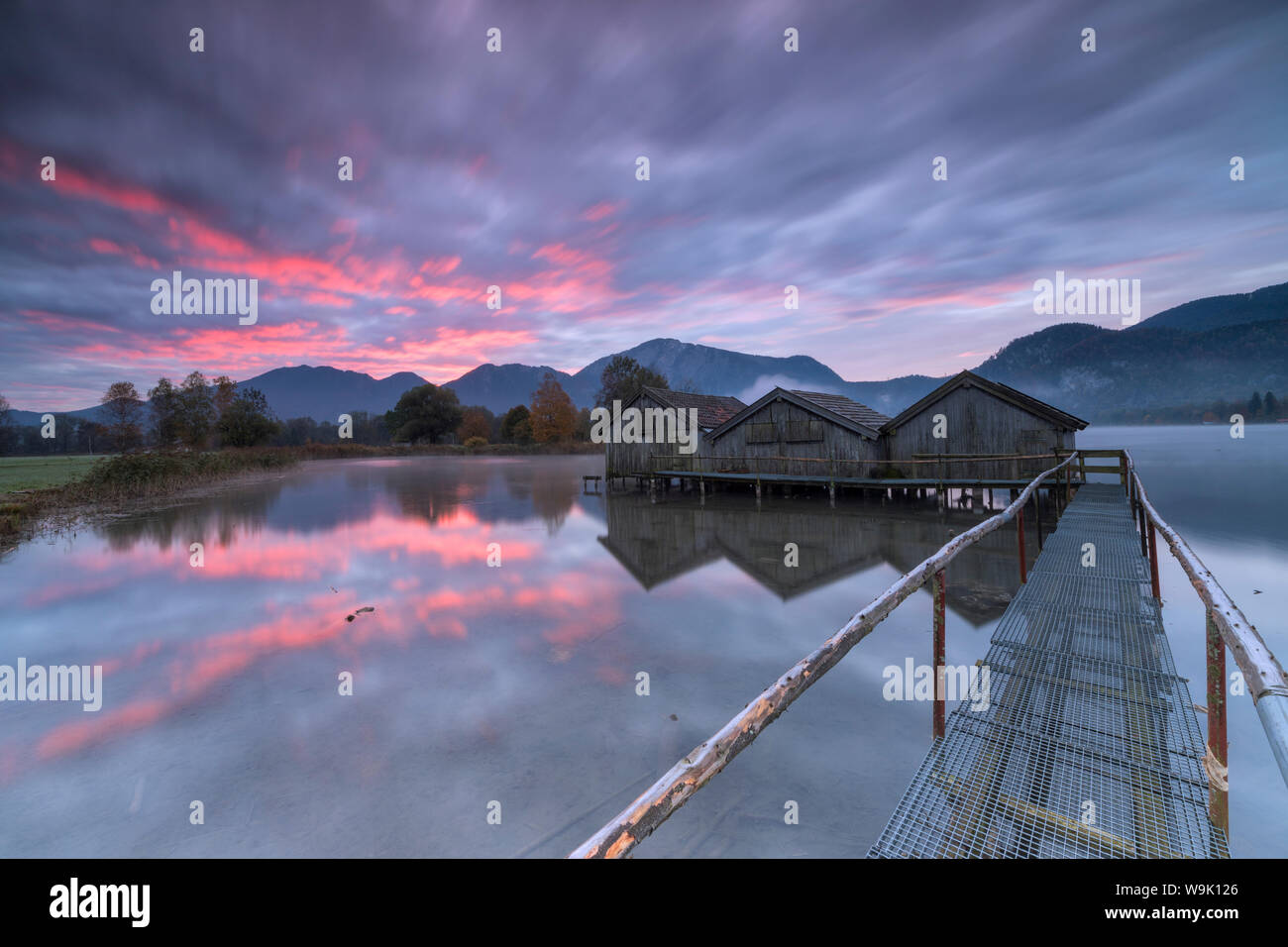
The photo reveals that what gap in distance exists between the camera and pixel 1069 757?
3.94 meters

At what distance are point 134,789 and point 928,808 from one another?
7.88 m

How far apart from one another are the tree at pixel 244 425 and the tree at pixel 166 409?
4.71 m

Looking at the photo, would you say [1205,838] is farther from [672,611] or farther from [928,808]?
[672,611]

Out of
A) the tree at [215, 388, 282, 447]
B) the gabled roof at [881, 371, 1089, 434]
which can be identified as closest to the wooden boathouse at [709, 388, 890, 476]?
the gabled roof at [881, 371, 1089, 434]

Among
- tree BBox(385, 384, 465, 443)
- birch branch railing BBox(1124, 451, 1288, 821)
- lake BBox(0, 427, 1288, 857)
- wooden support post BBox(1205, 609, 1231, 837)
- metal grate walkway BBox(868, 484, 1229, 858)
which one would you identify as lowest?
lake BBox(0, 427, 1288, 857)

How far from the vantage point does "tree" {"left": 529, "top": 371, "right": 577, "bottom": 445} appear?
79812 mm

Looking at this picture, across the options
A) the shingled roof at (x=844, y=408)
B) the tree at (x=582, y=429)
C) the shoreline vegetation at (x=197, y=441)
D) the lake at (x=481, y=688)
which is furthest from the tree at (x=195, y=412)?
the shingled roof at (x=844, y=408)

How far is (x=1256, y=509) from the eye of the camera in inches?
867

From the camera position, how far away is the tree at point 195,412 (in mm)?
59500

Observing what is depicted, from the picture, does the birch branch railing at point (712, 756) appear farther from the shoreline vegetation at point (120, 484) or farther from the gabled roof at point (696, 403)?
the gabled roof at point (696, 403)

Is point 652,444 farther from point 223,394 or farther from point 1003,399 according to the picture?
point 223,394

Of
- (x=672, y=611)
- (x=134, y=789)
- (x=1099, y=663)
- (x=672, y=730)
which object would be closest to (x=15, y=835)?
(x=134, y=789)

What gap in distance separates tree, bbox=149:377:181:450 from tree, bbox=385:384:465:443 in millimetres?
34191

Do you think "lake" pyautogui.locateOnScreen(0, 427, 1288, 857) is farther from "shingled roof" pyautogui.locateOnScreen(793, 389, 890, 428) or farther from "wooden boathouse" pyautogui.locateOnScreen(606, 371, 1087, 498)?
"shingled roof" pyautogui.locateOnScreen(793, 389, 890, 428)
